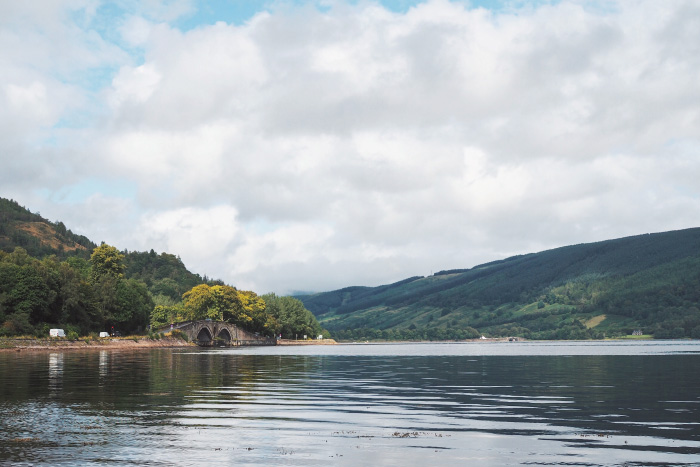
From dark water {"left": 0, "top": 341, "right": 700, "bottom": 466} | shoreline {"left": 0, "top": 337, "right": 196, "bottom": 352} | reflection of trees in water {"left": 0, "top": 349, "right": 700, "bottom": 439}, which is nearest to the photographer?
dark water {"left": 0, "top": 341, "right": 700, "bottom": 466}

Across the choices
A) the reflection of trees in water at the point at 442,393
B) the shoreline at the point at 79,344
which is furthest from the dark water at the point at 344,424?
the shoreline at the point at 79,344

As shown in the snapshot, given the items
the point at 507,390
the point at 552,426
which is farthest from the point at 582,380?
the point at 552,426

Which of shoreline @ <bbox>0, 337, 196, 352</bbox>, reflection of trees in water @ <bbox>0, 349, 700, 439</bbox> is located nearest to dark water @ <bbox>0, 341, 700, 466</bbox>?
reflection of trees in water @ <bbox>0, 349, 700, 439</bbox>

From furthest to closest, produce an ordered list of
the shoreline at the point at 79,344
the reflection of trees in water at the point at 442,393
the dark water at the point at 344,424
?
the shoreline at the point at 79,344 < the reflection of trees in water at the point at 442,393 < the dark water at the point at 344,424

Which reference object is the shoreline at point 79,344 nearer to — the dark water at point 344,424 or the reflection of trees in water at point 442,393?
the reflection of trees in water at point 442,393

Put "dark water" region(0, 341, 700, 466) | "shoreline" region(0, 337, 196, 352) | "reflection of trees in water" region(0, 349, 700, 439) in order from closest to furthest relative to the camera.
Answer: "dark water" region(0, 341, 700, 466) < "reflection of trees in water" region(0, 349, 700, 439) < "shoreline" region(0, 337, 196, 352)

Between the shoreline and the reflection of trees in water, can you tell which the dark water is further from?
the shoreline

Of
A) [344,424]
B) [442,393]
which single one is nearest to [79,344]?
[442,393]

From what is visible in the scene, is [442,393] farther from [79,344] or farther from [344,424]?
[79,344]

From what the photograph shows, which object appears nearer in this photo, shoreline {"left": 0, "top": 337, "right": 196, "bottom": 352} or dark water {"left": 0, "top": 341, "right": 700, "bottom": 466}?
dark water {"left": 0, "top": 341, "right": 700, "bottom": 466}

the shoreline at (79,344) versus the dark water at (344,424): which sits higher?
the shoreline at (79,344)

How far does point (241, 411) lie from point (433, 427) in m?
10.5

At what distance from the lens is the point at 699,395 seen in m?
45.2

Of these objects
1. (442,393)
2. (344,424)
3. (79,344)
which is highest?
(79,344)
